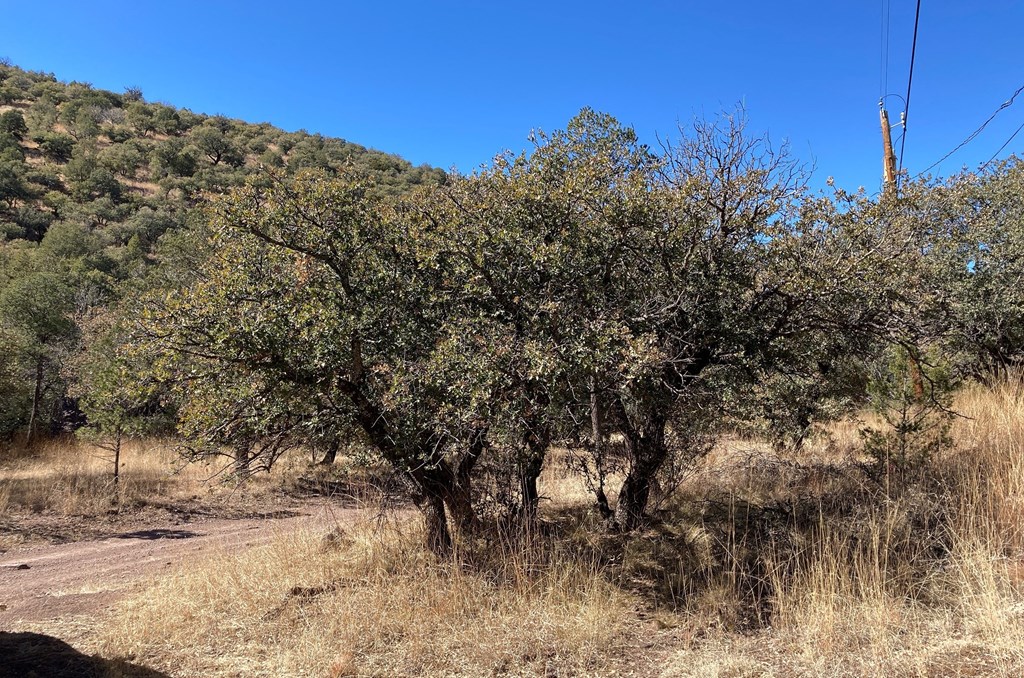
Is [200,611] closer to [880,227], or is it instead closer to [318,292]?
[318,292]

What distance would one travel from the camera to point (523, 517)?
582 cm

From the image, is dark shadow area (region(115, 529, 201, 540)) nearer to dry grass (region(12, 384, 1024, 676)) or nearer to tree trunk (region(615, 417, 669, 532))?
dry grass (region(12, 384, 1024, 676))

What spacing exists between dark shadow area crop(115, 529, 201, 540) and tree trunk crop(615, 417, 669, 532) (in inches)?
319

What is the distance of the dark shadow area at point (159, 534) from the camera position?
10.3 meters

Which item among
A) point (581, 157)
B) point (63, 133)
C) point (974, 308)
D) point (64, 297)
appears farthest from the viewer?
point (63, 133)

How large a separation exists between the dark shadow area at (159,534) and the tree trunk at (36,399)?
9.48 metres

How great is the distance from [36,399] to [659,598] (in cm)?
1984

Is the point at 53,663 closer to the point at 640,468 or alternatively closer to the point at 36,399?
the point at 640,468

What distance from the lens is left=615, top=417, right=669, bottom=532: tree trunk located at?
20.5 ft

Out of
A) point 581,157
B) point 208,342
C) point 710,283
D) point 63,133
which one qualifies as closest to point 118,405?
point 208,342

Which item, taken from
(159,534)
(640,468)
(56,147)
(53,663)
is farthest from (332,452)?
(56,147)

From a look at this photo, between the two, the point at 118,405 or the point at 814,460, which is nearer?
the point at 814,460

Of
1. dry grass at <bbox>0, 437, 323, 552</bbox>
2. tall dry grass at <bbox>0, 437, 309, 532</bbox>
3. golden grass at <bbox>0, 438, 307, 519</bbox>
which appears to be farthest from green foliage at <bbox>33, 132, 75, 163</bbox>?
dry grass at <bbox>0, 437, 323, 552</bbox>

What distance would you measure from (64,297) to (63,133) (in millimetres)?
40541
